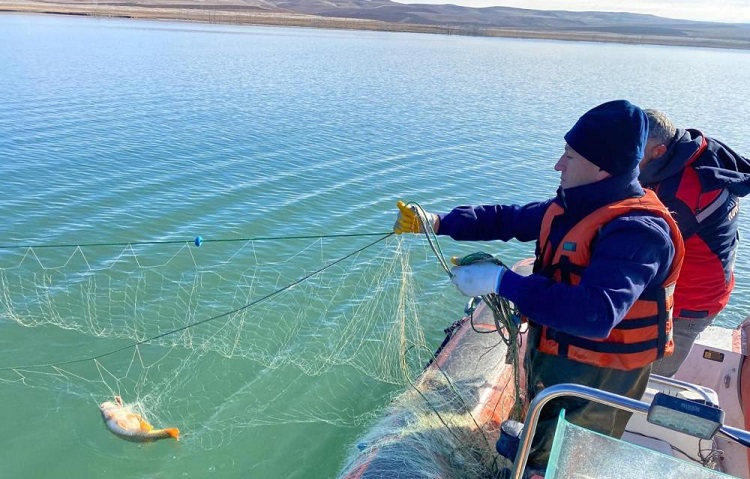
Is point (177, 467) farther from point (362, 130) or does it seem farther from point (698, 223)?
point (362, 130)

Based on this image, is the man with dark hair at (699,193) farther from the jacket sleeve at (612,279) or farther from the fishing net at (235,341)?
the fishing net at (235,341)

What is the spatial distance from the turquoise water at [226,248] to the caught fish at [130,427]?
0.42ft

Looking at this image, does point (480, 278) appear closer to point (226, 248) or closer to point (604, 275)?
point (604, 275)

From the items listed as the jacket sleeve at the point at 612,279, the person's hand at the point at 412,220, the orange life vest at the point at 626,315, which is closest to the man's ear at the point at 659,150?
the orange life vest at the point at 626,315

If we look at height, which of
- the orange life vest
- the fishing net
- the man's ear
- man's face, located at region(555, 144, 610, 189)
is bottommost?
the fishing net

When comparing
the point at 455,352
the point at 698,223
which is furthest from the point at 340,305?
the point at 698,223

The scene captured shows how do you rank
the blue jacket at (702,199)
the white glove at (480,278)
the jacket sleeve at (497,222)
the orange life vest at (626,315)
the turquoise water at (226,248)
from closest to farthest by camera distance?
the orange life vest at (626,315), the white glove at (480,278), the jacket sleeve at (497,222), the blue jacket at (702,199), the turquoise water at (226,248)

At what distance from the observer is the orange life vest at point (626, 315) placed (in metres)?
2.37

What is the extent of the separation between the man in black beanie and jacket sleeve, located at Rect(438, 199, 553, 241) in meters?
0.33

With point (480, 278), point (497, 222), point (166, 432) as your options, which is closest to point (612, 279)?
point (480, 278)

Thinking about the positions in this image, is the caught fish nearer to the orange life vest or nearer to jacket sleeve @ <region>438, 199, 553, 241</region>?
jacket sleeve @ <region>438, 199, 553, 241</region>

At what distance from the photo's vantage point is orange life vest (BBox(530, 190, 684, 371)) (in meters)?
2.37

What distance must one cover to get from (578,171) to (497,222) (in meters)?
0.77

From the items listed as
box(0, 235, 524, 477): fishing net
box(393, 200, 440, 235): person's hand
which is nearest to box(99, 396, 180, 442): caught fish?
box(0, 235, 524, 477): fishing net
